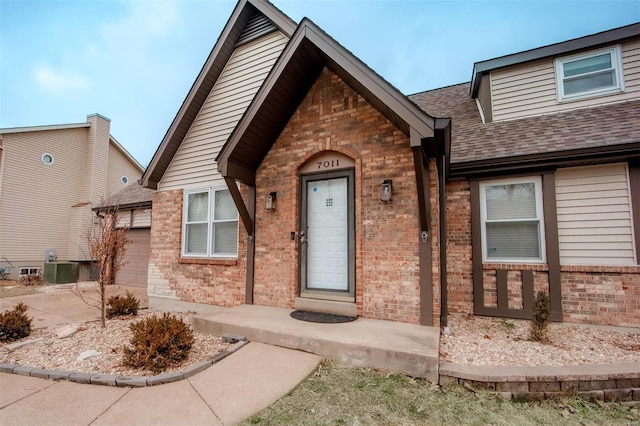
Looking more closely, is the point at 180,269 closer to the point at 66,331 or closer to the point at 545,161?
the point at 66,331

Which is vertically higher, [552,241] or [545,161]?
[545,161]

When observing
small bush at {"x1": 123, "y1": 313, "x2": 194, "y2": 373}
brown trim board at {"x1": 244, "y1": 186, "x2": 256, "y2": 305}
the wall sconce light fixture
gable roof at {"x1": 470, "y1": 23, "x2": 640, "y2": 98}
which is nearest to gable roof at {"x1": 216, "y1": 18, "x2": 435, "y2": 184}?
brown trim board at {"x1": 244, "y1": 186, "x2": 256, "y2": 305}

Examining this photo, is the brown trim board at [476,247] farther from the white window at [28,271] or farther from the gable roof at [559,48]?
the white window at [28,271]

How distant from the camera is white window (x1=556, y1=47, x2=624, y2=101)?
253 inches

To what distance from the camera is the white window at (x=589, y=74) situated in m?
6.43

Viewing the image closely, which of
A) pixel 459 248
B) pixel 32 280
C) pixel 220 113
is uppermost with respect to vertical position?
pixel 220 113

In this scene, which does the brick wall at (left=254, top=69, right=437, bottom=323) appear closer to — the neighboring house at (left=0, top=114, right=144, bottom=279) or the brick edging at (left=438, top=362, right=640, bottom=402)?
the brick edging at (left=438, top=362, right=640, bottom=402)

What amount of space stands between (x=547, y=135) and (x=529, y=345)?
4119mm

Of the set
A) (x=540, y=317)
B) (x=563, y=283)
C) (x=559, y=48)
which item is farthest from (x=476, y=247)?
(x=559, y=48)

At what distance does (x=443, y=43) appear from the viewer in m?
31.8

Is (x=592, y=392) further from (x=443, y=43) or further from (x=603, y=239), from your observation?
(x=443, y=43)

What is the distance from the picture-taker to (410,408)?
2.83 m

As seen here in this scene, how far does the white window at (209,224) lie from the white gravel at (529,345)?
14.8 ft

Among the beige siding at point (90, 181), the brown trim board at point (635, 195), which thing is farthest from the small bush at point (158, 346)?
the beige siding at point (90, 181)
